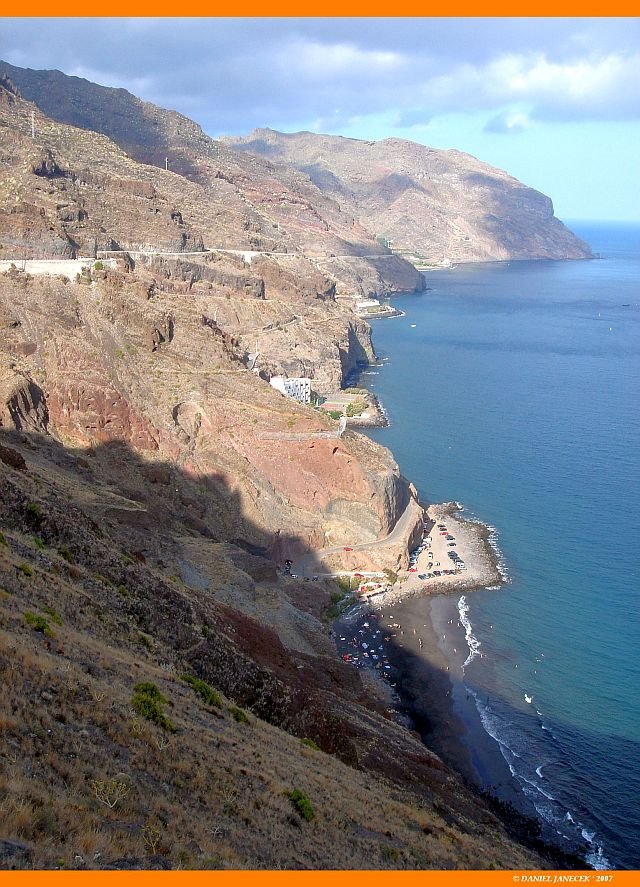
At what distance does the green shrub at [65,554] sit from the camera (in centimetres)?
3085

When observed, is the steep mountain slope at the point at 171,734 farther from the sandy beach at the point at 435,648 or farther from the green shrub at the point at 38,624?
the sandy beach at the point at 435,648

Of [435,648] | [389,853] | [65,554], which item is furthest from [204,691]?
[435,648]

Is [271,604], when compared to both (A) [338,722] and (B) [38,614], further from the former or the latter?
(B) [38,614]

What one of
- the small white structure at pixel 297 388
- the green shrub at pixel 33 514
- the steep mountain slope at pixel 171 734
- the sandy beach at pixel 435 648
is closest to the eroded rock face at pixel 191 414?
the sandy beach at pixel 435 648

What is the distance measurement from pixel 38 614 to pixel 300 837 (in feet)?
29.1

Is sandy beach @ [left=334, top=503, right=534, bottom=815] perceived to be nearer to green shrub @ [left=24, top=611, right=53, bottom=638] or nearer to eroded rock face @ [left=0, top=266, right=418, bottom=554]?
eroded rock face @ [left=0, top=266, right=418, bottom=554]

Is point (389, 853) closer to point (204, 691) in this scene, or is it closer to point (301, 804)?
point (301, 804)

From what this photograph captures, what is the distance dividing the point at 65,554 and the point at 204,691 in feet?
28.3

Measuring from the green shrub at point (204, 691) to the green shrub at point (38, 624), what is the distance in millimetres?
5626

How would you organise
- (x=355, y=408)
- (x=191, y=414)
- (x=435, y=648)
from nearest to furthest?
1. (x=435, y=648)
2. (x=191, y=414)
3. (x=355, y=408)

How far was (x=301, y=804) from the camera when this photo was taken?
Answer: 20.3 metres

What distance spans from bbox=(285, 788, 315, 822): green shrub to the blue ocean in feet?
82.0

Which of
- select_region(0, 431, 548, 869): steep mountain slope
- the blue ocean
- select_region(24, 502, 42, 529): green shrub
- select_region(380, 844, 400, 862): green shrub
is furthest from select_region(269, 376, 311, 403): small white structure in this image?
select_region(380, 844, 400, 862): green shrub

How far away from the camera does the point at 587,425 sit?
110 meters
